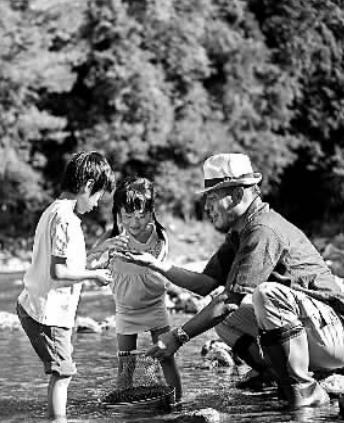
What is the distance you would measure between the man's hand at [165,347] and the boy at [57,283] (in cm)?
34

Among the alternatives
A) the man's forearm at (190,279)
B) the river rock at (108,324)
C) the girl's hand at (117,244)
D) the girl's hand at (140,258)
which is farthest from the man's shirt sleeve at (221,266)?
the river rock at (108,324)

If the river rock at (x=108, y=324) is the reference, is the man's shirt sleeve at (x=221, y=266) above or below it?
above

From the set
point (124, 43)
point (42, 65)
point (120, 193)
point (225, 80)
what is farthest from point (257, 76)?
point (120, 193)

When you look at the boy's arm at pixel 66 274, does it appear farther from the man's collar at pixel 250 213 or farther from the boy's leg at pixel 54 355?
the man's collar at pixel 250 213

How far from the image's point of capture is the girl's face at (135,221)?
507 cm

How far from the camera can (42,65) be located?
1961cm

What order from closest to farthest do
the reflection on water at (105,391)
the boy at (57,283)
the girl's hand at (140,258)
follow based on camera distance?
the boy at (57,283)
the reflection on water at (105,391)
the girl's hand at (140,258)

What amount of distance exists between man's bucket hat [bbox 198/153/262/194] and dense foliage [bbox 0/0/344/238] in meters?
15.2

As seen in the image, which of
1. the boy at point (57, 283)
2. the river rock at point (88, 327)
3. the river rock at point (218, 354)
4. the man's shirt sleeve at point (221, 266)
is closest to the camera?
the boy at point (57, 283)

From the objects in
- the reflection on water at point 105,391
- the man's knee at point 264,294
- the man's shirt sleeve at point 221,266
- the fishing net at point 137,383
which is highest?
the man's shirt sleeve at point 221,266

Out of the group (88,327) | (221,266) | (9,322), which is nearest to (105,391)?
(221,266)

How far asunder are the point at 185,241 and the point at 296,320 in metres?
16.6

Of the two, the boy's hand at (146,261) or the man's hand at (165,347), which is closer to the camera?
the man's hand at (165,347)

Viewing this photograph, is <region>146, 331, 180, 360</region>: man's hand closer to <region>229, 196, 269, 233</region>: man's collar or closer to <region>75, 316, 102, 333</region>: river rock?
<region>229, 196, 269, 233</region>: man's collar
